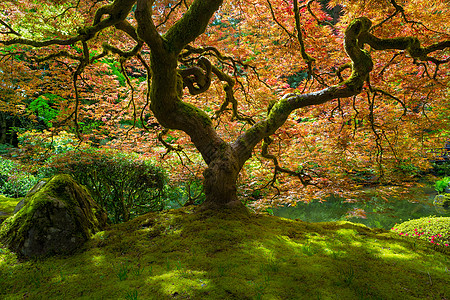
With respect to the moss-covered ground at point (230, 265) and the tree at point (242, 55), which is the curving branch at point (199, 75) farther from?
the moss-covered ground at point (230, 265)

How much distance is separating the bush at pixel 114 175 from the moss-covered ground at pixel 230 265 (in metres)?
2.08

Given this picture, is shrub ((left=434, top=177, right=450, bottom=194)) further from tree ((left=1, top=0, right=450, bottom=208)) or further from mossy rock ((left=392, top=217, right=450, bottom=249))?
mossy rock ((left=392, top=217, right=450, bottom=249))

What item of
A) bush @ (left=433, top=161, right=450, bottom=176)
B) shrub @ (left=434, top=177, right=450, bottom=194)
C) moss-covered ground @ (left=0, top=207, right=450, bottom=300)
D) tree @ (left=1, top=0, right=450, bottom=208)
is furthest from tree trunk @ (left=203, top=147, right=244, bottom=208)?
bush @ (left=433, top=161, right=450, bottom=176)

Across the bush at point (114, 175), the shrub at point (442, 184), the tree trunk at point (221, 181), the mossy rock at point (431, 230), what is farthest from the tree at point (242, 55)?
the shrub at point (442, 184)

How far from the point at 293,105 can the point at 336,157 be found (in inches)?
102

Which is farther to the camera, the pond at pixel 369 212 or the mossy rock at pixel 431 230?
the pond at pixel 369 212

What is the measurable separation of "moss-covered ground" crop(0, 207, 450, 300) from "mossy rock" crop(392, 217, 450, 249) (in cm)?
124

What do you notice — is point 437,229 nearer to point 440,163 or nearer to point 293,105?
point 293,105

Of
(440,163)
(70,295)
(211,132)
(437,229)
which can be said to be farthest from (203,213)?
(440,163)

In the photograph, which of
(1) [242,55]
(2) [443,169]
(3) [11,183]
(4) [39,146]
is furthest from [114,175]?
(2) [443,169]

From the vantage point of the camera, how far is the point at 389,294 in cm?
139

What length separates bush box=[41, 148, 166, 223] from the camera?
404 cm

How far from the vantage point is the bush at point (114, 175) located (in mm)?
4035

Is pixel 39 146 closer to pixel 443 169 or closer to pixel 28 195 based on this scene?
pixel 28 195
